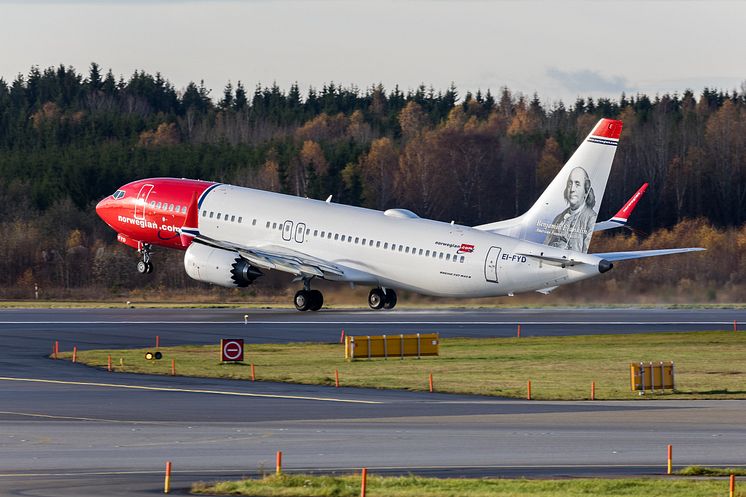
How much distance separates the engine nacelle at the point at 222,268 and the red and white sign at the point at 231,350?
18.5 meters

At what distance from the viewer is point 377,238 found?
69938 millimetres

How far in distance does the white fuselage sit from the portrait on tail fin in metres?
1.36

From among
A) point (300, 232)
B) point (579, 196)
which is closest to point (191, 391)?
point (579, 196)

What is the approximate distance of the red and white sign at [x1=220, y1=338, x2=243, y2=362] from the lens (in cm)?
5194

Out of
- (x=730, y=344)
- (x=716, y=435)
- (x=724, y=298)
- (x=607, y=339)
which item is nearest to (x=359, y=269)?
(x=607, y=339)

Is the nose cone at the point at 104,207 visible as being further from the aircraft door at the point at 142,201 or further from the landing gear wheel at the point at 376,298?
Answer: the landing gear wheel at the point at 376,298

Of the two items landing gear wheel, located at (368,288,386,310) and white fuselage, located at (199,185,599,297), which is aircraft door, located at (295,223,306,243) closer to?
white fuselage, located at (199,185,599,297)

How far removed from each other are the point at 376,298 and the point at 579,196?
45.1 feet

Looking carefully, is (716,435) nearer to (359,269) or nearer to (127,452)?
(127,452)

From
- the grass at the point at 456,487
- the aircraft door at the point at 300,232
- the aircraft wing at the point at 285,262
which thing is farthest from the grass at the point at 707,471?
the aircraft door at the point at 300,232

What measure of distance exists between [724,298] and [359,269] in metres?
26.7

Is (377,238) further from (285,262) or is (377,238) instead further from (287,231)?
(287,231)

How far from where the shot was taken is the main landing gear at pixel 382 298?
73.1 meters

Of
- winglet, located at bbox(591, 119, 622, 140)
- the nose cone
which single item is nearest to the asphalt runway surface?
winglet, located at bbox(591, 119, 622, 140)
